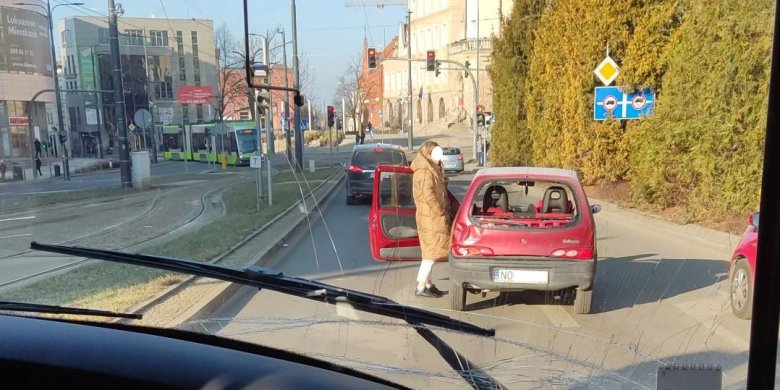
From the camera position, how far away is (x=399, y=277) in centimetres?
439

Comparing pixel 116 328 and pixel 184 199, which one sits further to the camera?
pixel 184 199

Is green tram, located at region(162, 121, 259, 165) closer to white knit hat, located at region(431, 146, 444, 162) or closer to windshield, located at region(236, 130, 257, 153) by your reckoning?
windshield, located at region(236, 130, 257, 153)

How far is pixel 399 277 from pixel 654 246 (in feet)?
10.9

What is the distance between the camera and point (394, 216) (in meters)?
6.19

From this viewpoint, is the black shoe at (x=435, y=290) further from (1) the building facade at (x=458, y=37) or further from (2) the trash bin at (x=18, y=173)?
(2) the trash bin at (x=18, y=173)

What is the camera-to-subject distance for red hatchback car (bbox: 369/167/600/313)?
17.3 feet

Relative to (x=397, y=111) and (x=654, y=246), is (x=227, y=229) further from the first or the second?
(x=654, y=246)

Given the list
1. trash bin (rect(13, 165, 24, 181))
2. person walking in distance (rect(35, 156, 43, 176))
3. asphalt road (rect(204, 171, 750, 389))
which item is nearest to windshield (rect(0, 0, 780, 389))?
asphalt road (rect(204, 171, 750, 389))

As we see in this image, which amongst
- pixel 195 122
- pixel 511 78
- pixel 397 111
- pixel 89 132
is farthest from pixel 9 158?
pixel 511 78

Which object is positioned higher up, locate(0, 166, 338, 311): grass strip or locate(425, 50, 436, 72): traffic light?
locate(425, 50, 436, 72): traffic light

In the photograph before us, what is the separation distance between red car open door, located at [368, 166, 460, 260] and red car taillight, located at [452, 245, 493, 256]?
1.36 feet

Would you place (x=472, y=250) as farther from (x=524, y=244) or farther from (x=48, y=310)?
(x=48, y=310)

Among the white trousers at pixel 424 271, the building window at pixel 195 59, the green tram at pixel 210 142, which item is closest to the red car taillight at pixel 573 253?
the white trousers at pixel 424 271

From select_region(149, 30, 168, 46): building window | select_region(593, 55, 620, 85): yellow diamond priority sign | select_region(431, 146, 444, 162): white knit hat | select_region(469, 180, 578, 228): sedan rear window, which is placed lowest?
select_region(469, 180, 578, 228): sedan rear window
